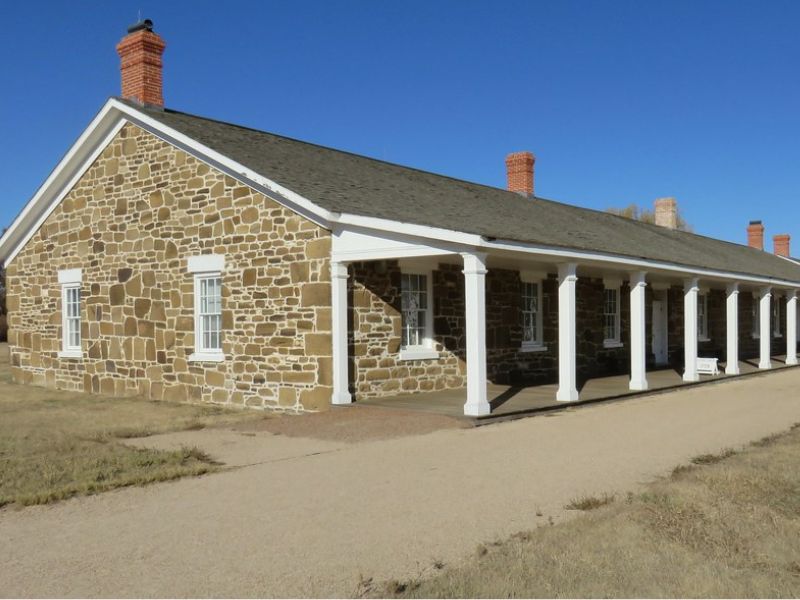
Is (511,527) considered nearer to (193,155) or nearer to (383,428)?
(383,428)

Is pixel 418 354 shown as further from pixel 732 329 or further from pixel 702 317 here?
pixel 702 317

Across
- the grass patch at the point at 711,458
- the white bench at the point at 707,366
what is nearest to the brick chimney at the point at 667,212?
the white bench at the point at 707,366

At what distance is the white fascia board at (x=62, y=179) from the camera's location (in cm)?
1591

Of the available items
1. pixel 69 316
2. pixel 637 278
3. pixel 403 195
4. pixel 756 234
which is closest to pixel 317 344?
pixel 403 195

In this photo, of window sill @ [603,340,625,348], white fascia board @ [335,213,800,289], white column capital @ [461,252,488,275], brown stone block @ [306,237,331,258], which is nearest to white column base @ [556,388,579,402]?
white fascia board @ [335,213,800,289]

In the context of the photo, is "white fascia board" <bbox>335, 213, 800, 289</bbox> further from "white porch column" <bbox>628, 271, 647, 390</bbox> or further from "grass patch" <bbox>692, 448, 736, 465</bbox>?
"grass patch" <bbox>692, 448, 736, 465</bbox>

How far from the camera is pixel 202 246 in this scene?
14.2m

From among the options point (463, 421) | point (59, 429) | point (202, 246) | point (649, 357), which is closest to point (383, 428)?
point (463, 421)

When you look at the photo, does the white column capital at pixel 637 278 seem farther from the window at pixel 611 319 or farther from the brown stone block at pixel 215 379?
the brown stone block at pixel 215 379

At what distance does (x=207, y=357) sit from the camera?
1420 cm

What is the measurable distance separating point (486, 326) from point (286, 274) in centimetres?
463

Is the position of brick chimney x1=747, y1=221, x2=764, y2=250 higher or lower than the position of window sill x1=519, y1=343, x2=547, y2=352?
higher

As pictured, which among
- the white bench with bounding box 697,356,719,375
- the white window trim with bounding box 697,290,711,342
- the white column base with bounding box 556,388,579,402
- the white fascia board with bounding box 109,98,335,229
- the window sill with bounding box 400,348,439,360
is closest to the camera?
the white fascia board with bounding box 109,98,335,229

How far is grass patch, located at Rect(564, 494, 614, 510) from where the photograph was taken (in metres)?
6.39
